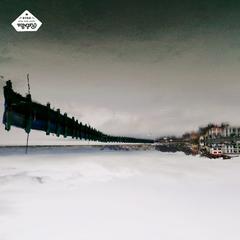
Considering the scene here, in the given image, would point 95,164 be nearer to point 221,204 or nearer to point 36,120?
point 221,204

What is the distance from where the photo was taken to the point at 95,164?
10094cm

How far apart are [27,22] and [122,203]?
5675 cm

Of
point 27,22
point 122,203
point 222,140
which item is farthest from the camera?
point 122,203

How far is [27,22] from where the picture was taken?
7688mm

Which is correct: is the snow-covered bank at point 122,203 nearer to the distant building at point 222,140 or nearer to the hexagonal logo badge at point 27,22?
the distant building at point 222,140

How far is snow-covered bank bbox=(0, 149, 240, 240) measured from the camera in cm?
4797

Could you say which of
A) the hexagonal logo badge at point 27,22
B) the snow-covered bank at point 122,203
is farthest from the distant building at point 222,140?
the hexagonal logo badge at point 27,22

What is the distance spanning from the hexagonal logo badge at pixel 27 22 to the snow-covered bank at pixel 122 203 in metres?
36.3

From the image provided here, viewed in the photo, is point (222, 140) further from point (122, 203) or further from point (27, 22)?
point (27, 22)

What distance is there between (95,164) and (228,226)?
53970 mm

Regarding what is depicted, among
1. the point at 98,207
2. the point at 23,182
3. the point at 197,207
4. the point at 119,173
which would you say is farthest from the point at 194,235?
the point at 119,173

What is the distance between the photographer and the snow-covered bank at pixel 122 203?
157 feet

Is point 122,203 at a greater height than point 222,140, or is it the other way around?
point 222,140

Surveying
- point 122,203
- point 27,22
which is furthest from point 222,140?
point 27,22
